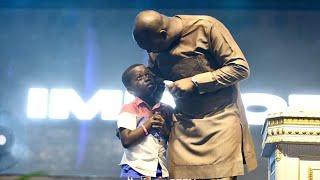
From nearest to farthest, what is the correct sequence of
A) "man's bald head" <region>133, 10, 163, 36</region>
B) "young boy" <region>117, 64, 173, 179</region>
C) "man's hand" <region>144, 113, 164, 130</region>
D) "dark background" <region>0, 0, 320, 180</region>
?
"man's bald head" <region>133, 10, 163, 36</region> → "man's hand" <region>144, 113, 164, 130</region> → "young boy" <region>117, 64, 173, 179</region> → "dark background" <region>0, 0, 320, 180</region>

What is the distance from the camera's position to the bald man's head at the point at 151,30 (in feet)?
7.16

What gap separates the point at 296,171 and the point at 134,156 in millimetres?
705

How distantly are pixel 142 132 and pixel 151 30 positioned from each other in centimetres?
49

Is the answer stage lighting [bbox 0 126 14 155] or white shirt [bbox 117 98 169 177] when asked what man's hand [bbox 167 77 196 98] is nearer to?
white shirt [bbox 117 98 169 177]

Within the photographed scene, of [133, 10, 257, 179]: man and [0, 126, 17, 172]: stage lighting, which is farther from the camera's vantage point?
[0, 126, 17, 172]: stage lighting

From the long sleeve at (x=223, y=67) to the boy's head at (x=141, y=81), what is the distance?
0.35 meters

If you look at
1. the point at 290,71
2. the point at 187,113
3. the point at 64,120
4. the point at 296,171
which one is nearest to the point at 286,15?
the point at 290,71

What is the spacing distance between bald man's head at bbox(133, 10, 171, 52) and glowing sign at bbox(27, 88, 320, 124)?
4.86 metres

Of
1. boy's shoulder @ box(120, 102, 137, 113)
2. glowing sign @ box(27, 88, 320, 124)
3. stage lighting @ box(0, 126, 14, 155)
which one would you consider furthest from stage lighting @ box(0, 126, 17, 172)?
boy's shoulder @ box(120, 102, 137, 113)

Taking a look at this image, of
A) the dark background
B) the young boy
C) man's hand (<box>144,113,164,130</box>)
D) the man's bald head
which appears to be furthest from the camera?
the dark background

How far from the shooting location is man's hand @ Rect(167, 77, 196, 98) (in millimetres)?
2242

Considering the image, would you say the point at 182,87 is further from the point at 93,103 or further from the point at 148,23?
the point at 93,103

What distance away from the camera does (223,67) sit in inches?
88.7

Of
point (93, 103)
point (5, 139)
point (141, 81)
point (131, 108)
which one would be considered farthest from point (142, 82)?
point (5, 139)
